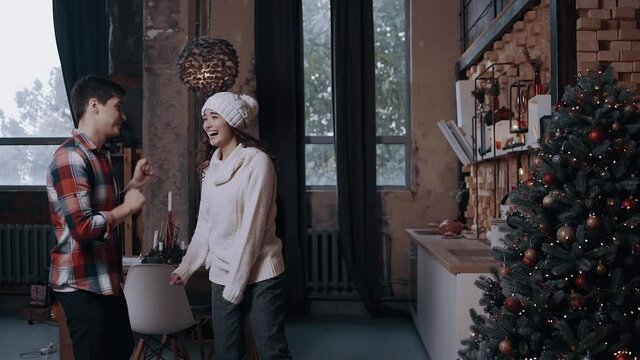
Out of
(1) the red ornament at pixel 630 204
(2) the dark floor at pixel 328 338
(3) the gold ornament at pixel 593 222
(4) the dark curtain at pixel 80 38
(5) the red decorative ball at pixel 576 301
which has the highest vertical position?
(4) the dark curtain at pixel 80 38

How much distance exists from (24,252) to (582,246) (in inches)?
216

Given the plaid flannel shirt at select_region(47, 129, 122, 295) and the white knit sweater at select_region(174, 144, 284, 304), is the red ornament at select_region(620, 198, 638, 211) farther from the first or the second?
the plaid flannel shirt at select_region(47, 129, 122, 295)

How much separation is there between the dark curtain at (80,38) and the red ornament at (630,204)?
17.3ft

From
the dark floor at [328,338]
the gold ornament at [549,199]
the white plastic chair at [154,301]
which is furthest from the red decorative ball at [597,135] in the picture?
the dark floor at [328,338]

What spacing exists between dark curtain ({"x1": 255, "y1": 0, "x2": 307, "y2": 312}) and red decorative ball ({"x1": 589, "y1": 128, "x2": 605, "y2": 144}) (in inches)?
145

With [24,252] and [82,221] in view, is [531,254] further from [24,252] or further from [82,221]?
[24,252]

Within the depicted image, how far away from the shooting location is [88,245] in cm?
217

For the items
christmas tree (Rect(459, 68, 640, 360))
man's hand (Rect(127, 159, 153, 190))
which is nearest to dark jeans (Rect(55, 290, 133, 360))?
man's hand (Rect(127, 159, 153, 190))

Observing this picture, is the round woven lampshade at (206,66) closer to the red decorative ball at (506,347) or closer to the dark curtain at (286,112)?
the dark curtain at (286,112)

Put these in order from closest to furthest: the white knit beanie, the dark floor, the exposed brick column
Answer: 1. the white knit beanie
2. the dark floor
3. the exposed brick column

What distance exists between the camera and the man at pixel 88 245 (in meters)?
2.12

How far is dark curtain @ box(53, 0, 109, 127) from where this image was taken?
6.18 m

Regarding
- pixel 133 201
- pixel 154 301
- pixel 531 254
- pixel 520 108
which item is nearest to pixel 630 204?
pixel 531 254

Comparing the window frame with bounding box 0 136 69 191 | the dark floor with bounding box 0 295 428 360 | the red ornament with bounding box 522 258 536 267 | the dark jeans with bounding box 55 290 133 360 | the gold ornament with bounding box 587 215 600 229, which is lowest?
the dark floor with bounding box 0 295 428 360
